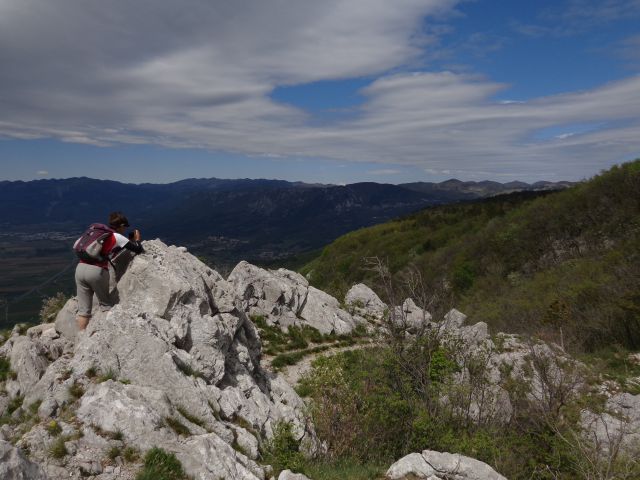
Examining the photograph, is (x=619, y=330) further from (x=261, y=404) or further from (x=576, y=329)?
(x=261, y=404)

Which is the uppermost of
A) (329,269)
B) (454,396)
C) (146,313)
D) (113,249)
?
(113,249)

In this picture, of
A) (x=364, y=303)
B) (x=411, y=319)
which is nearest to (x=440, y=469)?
(x=411, y=319)

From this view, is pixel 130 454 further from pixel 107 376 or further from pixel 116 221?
pixel 116 221

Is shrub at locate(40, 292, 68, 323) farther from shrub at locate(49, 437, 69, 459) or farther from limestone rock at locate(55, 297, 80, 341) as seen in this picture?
shrub at locate(49, 437, 69, 459)

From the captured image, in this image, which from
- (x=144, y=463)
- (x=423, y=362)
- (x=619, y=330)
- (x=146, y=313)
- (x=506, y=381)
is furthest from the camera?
(x=619, y=330)

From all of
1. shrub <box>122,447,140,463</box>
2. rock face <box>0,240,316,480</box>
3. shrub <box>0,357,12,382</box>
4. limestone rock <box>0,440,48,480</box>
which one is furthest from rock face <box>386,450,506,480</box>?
shrub <box>0,357,12,382</box>

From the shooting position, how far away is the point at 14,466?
5.30 meters

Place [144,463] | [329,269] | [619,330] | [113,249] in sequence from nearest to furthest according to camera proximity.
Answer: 1. [144,463]
2. [113,249]
3. [619,330]
4. [329,269]

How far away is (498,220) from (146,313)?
66212mm

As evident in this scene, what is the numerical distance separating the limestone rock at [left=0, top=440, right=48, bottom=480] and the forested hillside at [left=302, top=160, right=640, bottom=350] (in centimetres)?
1199

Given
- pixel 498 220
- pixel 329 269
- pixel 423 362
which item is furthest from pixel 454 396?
pixel 329 269

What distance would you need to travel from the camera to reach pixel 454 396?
13320 mm

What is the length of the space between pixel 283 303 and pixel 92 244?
1391cm

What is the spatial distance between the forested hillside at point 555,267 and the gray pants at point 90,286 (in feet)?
31.1
